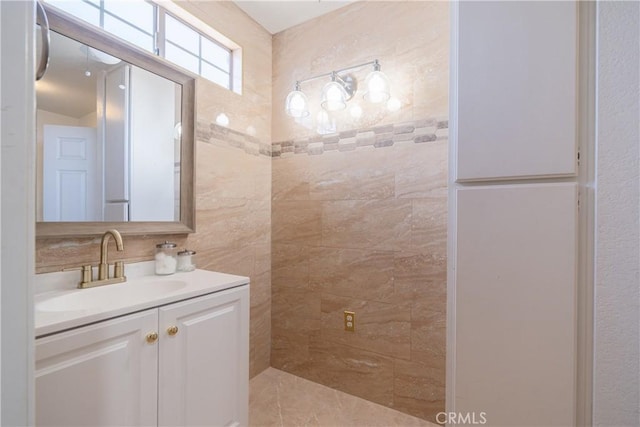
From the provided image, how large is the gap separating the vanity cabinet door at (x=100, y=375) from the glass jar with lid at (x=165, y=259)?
457mm

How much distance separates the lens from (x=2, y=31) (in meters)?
0.41

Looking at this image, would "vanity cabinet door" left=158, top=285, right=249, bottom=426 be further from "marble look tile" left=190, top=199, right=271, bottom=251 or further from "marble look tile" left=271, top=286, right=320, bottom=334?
"marble look tile" left=271, top=286, right=320, bottom=334

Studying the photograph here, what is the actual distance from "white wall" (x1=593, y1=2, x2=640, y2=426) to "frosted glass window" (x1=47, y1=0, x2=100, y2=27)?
1.78 meters

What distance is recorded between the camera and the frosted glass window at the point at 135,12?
1.33 metres

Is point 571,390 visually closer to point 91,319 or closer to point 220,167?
point 91,319

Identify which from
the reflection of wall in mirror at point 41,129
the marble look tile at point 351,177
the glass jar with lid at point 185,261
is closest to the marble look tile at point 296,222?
the marble look tile at point 351,177

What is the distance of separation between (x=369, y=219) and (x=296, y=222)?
0.56 m

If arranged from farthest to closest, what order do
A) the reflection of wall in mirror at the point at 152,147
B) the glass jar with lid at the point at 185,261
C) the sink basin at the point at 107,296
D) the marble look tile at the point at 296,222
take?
the marble look tile at the point at 296,222
the glass jar with lid at the point at 185,261
the reflection of wall in mirror at the point at 152,147
the sink basin at the point at 107,296

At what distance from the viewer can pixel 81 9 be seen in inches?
47.4

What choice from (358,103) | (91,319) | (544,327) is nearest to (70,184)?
(91,319)

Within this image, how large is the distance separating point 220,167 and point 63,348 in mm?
1189

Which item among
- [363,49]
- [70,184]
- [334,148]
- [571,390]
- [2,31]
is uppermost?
[363,49]

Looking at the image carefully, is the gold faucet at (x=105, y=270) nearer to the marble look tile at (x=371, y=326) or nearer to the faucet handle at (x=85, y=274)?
the faucet handle at (x=85, y=274)

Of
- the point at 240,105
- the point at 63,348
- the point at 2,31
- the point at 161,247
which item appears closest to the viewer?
the point at 2,31
